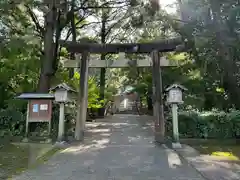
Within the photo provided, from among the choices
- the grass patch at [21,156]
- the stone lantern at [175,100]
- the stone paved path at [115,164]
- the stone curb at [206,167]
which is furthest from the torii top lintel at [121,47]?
the stone curb at [206,167]

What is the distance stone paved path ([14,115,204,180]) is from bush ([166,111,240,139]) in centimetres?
151

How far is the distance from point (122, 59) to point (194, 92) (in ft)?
11.4

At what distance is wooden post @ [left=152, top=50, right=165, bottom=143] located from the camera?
8.59 m

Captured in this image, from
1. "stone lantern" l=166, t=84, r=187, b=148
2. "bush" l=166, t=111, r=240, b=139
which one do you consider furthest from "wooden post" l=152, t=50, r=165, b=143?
"bush" l=166, t=111, r=240, b=139

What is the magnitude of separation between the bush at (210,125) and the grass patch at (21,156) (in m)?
4.33

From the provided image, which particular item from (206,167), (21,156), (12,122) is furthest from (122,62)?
(206,167)

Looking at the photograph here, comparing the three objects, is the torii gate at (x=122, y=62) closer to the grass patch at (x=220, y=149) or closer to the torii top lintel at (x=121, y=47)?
the torii top lintel at (x=121, y=47)

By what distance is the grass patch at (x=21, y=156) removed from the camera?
205 inches

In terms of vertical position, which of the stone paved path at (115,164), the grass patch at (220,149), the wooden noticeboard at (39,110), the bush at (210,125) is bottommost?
the stone paved path at (115,164)

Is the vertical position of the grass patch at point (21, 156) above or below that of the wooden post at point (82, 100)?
below

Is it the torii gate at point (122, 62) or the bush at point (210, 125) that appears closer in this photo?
the bush at point (210, 125)

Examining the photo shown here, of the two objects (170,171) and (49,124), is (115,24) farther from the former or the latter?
(170,171)

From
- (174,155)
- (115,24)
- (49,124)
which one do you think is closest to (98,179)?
(174,155)

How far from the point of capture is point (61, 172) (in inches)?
194
